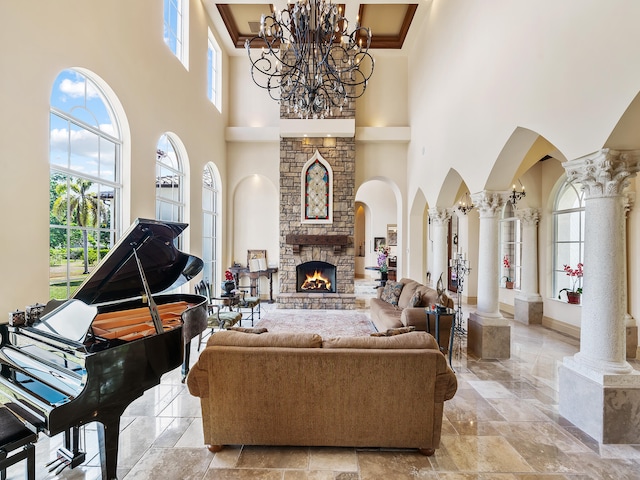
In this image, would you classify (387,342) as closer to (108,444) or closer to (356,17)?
(108,444)

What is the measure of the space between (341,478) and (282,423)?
1.84 ft

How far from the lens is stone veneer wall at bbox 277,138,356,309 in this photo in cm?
830

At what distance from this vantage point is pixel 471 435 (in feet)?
9.09

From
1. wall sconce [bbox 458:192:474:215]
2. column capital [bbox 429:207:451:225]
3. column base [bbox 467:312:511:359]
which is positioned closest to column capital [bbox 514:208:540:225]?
wall sconce [bbox 458:192:474:215]

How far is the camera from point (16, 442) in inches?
69.3

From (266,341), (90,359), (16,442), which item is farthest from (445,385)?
(16,442)

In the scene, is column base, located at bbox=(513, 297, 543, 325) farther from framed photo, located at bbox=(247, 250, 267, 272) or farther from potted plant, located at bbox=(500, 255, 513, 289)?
framed photo, located at bbox=(247, 250, 267, 272)

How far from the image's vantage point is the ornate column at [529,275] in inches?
265

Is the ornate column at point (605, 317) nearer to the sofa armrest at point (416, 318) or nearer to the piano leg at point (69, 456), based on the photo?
the sofa armrest at point (416, 318)

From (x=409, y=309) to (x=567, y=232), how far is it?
4201mm

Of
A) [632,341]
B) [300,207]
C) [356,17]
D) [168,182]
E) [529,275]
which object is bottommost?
[632,341]

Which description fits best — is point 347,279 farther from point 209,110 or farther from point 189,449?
point 189,449

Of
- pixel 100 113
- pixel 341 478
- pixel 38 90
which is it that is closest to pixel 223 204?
pixel 100 113

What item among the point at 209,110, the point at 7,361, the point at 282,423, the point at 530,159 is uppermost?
the point at 209,110
